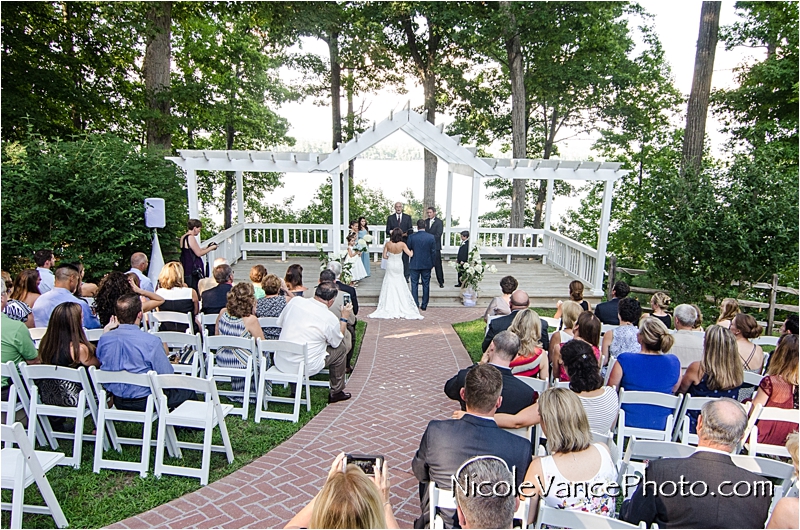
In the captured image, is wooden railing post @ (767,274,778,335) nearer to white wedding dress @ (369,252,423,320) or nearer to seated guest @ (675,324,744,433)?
white wedding dress @ (369,252,423,320)

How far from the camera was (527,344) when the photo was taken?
5.39 m

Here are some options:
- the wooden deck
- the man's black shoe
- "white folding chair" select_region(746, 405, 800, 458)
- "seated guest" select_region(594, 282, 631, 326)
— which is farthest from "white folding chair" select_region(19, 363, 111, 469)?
the wooden deck

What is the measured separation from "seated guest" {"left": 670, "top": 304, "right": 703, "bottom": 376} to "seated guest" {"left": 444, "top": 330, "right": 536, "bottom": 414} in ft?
6.99

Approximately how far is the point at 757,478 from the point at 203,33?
71.3 feet

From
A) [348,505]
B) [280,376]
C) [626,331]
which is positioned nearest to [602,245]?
[626,331]

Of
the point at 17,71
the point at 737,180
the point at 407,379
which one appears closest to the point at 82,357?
the point at 407,379

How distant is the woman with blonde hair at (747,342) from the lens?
5.44 m

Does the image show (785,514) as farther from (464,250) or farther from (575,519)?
(464,250)

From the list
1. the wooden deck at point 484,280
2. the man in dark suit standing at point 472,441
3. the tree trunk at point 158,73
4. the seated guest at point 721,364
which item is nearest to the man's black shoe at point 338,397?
the man in dark suit standing at point 472,441

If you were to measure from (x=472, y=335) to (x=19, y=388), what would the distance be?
6.64 meters

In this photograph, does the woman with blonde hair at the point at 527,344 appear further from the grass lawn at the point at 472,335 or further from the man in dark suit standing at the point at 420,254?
the man in dark suit standing at the point at 420,254

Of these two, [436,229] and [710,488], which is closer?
[710,488]

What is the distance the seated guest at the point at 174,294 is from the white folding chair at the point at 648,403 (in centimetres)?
510

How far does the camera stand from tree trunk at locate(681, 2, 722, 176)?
13492mm
